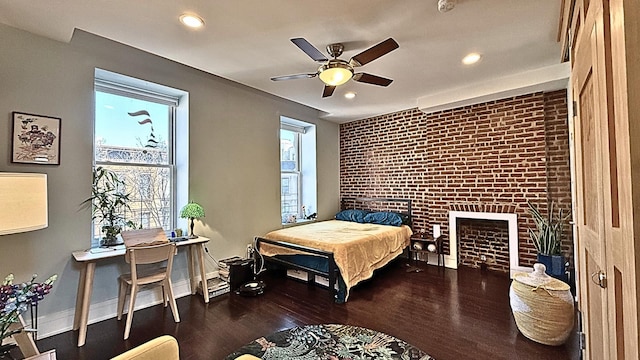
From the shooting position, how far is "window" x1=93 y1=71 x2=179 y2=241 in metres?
3.23

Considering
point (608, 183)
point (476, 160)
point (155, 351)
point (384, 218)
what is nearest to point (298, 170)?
point (384, 218)

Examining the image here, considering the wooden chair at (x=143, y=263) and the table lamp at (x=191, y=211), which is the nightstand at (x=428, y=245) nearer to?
the table lamp at (x=191, y=211)

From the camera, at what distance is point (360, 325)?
2797 mm

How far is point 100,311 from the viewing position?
294cm

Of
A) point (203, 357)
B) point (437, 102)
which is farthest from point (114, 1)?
point (437, 102)

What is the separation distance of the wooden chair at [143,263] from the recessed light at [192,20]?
205cm

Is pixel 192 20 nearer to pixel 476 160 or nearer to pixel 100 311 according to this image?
pixel 100 311

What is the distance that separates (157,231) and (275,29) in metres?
2.47

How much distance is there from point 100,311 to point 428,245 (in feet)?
14.2

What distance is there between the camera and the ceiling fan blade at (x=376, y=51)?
2.44 metres

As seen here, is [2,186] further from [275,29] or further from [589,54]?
[589,54]

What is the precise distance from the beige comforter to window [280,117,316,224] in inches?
30.1

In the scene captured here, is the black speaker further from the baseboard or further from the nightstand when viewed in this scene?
the nightstand

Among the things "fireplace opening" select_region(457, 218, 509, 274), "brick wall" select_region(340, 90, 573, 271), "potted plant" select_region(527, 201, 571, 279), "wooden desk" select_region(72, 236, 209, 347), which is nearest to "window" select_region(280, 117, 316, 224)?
"brick wall" select_region(340, 90, 573, 271)
